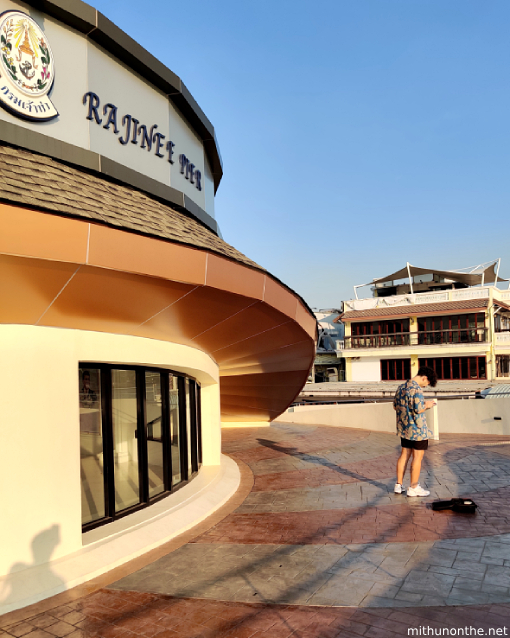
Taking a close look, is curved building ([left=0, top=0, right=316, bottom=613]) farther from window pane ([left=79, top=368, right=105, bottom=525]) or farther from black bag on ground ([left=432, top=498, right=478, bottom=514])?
black bag on ground ([left=432, top=498, right=478, bottom=514])

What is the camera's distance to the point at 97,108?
23.1 feet

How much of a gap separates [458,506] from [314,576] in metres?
2.65

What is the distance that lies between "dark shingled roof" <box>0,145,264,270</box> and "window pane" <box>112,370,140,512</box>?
204 centimetres

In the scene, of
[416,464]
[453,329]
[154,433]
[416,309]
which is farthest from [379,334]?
[154,433]

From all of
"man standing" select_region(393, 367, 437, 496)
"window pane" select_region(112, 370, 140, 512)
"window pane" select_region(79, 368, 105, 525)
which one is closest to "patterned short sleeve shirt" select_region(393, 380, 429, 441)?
"man standing" select_region(393, 367, 437, 496)

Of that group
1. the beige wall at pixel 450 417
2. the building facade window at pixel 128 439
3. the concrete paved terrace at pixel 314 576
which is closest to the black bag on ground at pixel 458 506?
the concrete paved terrace at pixel 314 576

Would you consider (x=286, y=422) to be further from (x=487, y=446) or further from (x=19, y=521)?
(x=19, y=521)

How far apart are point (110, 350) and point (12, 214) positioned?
87.0 inches

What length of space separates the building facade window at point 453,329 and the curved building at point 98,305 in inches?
1320

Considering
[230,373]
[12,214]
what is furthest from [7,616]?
[230,373]

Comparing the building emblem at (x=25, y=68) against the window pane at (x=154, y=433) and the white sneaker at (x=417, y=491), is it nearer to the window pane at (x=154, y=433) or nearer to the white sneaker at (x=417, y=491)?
the window pane at (x=154, y=433)

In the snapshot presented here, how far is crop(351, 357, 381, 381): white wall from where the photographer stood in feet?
143

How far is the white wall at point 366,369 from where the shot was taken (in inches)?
1715

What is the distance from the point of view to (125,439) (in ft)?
21.1
